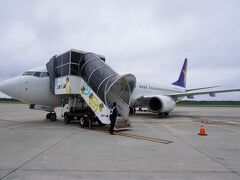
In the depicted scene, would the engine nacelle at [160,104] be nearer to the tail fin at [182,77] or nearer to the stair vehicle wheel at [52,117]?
the stair vehicle wheel at [52,117]

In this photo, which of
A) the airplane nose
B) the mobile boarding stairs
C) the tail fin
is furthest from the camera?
the tail fin

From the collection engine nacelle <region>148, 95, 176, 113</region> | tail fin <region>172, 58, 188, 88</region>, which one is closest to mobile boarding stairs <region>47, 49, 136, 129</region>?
engine nacelle <region>148, 95, 176, 113</region>

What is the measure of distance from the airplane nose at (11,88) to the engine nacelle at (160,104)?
1016cm

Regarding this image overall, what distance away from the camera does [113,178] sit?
3750mm

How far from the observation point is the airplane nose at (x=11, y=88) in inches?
475

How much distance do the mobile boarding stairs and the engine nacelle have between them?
17.6 ft

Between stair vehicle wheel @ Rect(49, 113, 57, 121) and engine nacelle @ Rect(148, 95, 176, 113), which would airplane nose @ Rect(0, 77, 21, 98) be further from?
engine nacelle @ Rect(148, 95, 176, 113)

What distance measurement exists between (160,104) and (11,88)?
10858mm

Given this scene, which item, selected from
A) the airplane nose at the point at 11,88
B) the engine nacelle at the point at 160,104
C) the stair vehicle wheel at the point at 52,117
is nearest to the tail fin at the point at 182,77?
the engine nacelle at the point at 160,104

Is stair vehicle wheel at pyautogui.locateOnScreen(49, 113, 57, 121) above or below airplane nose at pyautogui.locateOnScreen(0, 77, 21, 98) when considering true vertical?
below

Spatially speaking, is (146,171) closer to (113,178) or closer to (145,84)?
(113,178)

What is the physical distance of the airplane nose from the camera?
12062 millimetres

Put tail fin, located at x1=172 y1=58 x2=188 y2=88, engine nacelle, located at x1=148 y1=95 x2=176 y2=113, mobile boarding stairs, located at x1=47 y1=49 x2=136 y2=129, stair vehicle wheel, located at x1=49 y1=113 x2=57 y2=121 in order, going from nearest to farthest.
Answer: mobile boarding stairs, located at x1=47 y1=49 x2=136 y2=129
stair vehicle wheel, located at x1=49 y1=113 x2=57 y2=121
engine nacelle, located at x1=148 y1=95 x2=176 y2=113
tail fin, located at x1=172 y1=58 x2=188 y2=88

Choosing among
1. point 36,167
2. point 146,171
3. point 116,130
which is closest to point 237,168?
point 146,171
